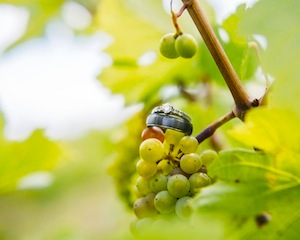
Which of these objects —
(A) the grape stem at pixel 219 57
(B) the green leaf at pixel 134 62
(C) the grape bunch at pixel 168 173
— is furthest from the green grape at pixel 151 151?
(B) the green leaf at pixel 134 62

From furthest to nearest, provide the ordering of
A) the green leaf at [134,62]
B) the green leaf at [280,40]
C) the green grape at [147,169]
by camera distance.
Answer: the green leaf at [134,62], the green grape at [147,169], the green leaf at [280,40]

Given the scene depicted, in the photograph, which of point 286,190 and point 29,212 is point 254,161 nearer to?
point 286,190

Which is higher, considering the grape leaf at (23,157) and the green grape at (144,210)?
the grape leaf at (23,157)

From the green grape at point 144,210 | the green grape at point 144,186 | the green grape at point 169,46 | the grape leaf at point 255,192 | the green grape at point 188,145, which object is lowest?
the grape leaf at point 255,192

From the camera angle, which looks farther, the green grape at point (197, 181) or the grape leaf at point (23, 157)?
the grape leaf at point (23, 157)

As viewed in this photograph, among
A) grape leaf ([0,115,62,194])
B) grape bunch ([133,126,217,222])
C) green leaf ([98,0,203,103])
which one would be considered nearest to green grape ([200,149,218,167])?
grape bunch ([133,126,217,222])

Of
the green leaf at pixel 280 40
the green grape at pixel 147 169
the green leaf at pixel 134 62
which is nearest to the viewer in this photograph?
the green leaf at pixel 280 40

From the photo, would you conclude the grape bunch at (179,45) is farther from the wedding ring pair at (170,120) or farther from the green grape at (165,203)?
the green grape at (165,203)

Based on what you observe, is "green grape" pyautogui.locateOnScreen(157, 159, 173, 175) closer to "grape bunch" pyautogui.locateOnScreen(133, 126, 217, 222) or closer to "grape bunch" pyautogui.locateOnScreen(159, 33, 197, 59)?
"grape bunch" pyautogui.locateOnScreen(133, 126, 217, 222)

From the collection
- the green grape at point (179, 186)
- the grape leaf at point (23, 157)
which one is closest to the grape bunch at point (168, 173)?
the green grape at point (179, 186)
